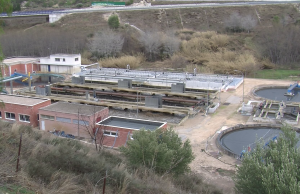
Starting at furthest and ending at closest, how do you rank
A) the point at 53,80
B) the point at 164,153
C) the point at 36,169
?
the point at 53,80 → the point at 164,153 → the point at 36,169

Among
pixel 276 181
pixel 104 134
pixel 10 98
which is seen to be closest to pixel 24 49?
pixel 10 98

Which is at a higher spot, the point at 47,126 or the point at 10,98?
the point at 10,98

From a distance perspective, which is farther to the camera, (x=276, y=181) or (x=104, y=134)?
(x=104, y=134)

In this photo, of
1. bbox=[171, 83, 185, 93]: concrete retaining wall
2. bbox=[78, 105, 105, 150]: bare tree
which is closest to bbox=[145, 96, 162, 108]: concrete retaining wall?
bbox=[171, 83, 185, 93]: concrete retaining wall

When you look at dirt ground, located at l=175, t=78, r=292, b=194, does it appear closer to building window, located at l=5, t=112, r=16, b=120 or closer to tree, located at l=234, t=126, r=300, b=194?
tree, located at l=234, t=126, r=300, b=194

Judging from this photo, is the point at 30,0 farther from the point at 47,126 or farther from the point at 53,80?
the point at 47,126

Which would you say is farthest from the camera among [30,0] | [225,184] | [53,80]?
[30,0]

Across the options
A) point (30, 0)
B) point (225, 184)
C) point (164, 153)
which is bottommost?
point (225, 184)
